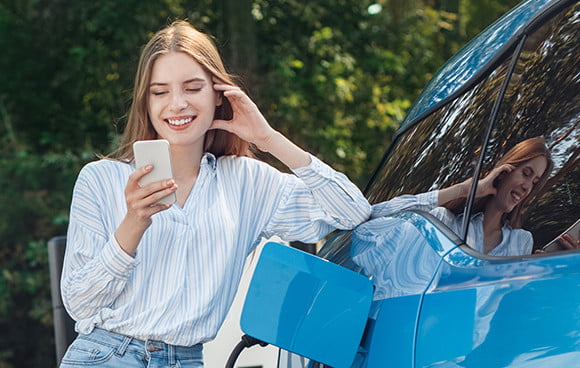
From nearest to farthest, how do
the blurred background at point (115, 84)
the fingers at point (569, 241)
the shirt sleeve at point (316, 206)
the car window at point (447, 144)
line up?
1. the fingers at point (569, 241)
2. the car window at point (447, 144)
3. the shirt sleeve at point (316, 206)
4. the blurred background at point (115, 84)

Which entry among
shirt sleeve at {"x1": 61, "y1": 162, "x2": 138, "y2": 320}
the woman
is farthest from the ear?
shirt sleeve at {"x1": 61, "y1": 162, "x2": 138, "y2": 320}

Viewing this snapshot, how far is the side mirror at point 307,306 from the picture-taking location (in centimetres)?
190

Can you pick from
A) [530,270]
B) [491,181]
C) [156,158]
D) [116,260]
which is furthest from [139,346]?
[530,270]

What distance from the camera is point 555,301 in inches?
54.7

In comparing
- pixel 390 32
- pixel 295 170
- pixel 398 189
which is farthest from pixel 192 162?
pixel 390 32

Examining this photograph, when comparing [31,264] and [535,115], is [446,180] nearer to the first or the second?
[535,115]

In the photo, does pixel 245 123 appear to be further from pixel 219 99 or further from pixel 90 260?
pixel 90 260

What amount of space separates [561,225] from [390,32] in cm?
878

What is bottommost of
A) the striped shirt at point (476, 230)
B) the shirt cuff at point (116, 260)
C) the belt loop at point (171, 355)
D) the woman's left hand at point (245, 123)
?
the belt loop at point (171, 355)

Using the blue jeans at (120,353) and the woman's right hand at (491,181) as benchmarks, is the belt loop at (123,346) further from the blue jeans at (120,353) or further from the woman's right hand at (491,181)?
the woman's right hand at (491,181)

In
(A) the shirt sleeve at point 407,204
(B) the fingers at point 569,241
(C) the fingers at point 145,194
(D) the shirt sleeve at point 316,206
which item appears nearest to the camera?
(B) the fingers at point 569,241

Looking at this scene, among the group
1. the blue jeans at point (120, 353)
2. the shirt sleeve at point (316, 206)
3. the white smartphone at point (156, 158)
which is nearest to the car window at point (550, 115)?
the shirt sleeve at point (316, 206)

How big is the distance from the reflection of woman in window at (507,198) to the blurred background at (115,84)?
6.38 metres

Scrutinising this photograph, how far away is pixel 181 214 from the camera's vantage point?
2.49m
